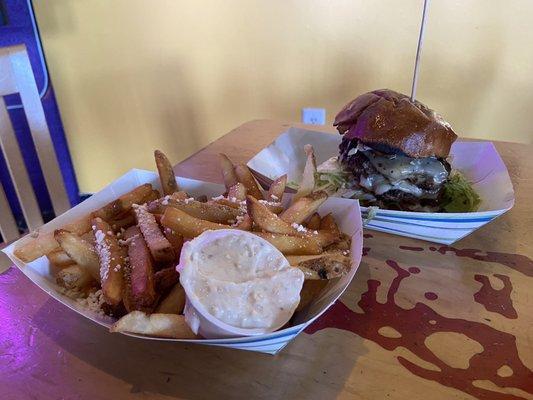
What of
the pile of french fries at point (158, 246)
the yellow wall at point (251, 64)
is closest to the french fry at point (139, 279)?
the pile of french fries at point (158, 246)

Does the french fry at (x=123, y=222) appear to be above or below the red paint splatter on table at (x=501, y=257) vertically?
above

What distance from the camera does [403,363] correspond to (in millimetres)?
818

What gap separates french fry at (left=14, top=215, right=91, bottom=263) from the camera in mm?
938

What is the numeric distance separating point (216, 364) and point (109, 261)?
0.96ft

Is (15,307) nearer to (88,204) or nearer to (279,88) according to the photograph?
(88,204)

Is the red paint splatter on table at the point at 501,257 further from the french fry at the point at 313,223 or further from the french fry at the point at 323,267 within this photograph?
the french fry at the point at 323,267

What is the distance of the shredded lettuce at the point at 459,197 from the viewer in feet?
4.45

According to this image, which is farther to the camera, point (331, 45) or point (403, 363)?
point (331, 45)

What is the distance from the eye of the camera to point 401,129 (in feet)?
4.17

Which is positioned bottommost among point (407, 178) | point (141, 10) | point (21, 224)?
point (21, 224)

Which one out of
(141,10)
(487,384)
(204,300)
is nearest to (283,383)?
(204,300)

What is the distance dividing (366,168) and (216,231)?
2.43 ft

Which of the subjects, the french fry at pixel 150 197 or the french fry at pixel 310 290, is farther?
the french fry at pixel 150 197

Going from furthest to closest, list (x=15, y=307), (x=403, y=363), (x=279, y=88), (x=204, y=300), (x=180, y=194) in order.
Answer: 1. (x=279, y=88)
2. (x=180, y=194)
3. (x=15, y=307)
4. (x=403, y=363)
5. (x=204, y=300)
